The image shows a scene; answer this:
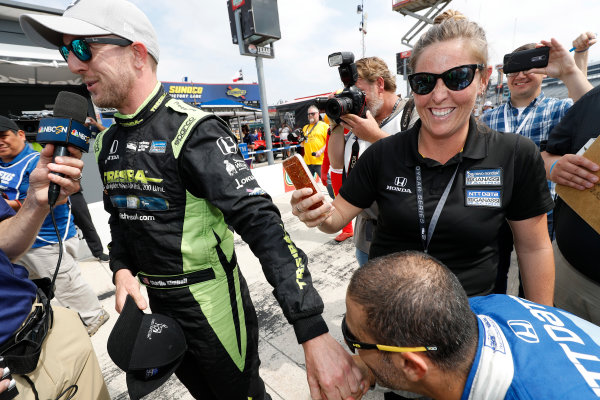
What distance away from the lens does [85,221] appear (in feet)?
13.9

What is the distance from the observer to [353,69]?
6.47 ft

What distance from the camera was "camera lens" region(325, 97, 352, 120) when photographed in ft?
5.97

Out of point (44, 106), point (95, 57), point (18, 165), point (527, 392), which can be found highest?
point (44, 106)

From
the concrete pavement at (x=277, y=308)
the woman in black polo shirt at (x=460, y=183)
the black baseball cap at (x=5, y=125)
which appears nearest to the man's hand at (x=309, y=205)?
the woman in black polo shirt at (x=460, y=183)

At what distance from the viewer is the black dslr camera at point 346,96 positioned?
6.05 ft

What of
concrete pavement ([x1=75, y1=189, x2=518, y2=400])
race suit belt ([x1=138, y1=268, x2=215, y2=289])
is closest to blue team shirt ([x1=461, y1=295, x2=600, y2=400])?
race suit belt ([x1=138, y1=268, x2=215, y2=289])

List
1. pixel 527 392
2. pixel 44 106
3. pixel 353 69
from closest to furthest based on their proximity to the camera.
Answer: pixel 527 392, pixel 353 69, pixel 44 106

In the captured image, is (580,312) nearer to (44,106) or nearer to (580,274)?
(580,274)

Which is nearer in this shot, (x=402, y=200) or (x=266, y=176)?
(x=402, y=200)

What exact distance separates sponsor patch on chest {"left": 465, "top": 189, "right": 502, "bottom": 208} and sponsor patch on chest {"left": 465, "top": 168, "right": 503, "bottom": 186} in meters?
0.03

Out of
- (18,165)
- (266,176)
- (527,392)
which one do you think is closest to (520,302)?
(527,392)

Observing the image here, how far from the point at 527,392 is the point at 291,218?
530 centimetres

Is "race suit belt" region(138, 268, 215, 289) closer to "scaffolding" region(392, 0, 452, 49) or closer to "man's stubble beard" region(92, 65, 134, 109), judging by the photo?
"man's stubble beard" region(92, 65, 134, 109)

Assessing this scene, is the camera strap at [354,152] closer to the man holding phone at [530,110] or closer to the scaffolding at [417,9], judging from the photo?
the man holding phone at [530,110]
